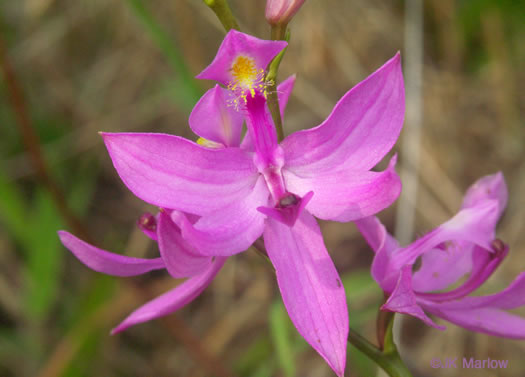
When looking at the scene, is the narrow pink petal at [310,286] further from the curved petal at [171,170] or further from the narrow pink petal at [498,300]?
the narrow pink petal at [498,300]

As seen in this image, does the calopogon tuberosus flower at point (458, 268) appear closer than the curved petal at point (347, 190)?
No

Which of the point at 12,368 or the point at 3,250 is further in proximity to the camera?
the point at 3,250

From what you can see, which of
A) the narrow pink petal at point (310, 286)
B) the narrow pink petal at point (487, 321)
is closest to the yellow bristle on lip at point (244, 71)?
the narrow pink petal at point (310, 286)

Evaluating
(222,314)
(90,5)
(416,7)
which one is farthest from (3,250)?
(416,7)

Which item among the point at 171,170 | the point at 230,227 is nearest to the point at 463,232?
the point at 230,227

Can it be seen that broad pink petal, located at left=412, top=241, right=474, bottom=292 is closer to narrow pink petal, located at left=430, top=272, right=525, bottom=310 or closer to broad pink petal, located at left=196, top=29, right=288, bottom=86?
narrow pink petal, located at left=430, top=272, right=525, bottom=310

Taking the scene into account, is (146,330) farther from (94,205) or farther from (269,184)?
(269,184)
